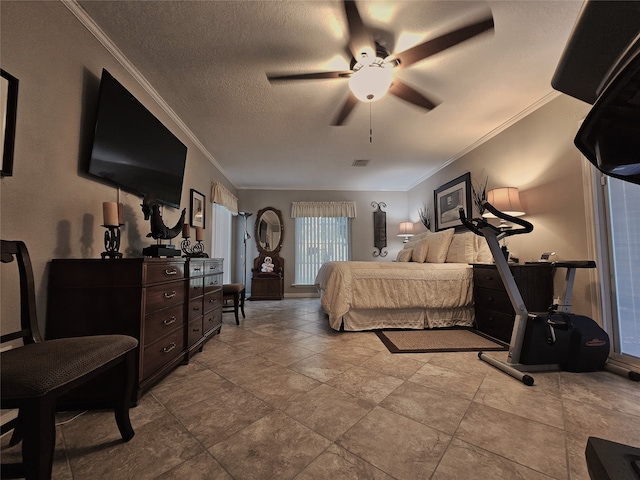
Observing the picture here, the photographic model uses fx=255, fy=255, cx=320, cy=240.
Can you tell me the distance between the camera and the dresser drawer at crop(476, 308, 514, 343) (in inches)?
95.7

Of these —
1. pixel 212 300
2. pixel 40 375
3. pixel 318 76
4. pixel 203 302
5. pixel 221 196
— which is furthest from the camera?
pixel 221 196

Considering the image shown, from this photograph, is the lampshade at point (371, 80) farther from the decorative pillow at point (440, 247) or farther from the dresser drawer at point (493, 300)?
the decorative pillow at point (440, 247)

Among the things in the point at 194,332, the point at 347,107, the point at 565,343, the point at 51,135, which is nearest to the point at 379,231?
the point at 347,107

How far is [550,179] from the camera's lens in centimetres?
252

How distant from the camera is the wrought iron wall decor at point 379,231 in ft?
19.3

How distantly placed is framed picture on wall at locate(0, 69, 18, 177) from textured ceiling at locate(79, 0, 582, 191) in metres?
0.82

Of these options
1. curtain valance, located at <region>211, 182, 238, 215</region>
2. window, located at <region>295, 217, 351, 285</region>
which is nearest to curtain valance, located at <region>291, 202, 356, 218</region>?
window, located at <region>295, 217, 351, 285</region>

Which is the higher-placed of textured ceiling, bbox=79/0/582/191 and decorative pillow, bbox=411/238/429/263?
textured ceiling, bbox=79/0/582/191

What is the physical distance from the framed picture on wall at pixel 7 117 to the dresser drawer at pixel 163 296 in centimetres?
86

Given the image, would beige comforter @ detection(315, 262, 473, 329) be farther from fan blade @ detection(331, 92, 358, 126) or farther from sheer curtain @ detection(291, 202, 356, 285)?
sheer curtain @ detection(291, 202, 356, 285)

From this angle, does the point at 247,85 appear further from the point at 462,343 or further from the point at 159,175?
the point at 462,343

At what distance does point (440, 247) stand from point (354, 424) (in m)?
2.80

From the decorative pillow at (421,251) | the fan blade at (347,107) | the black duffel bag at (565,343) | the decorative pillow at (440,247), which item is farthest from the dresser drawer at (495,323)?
the fan blade at (347,107)

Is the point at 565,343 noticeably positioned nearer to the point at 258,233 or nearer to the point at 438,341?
the point at 438,341
